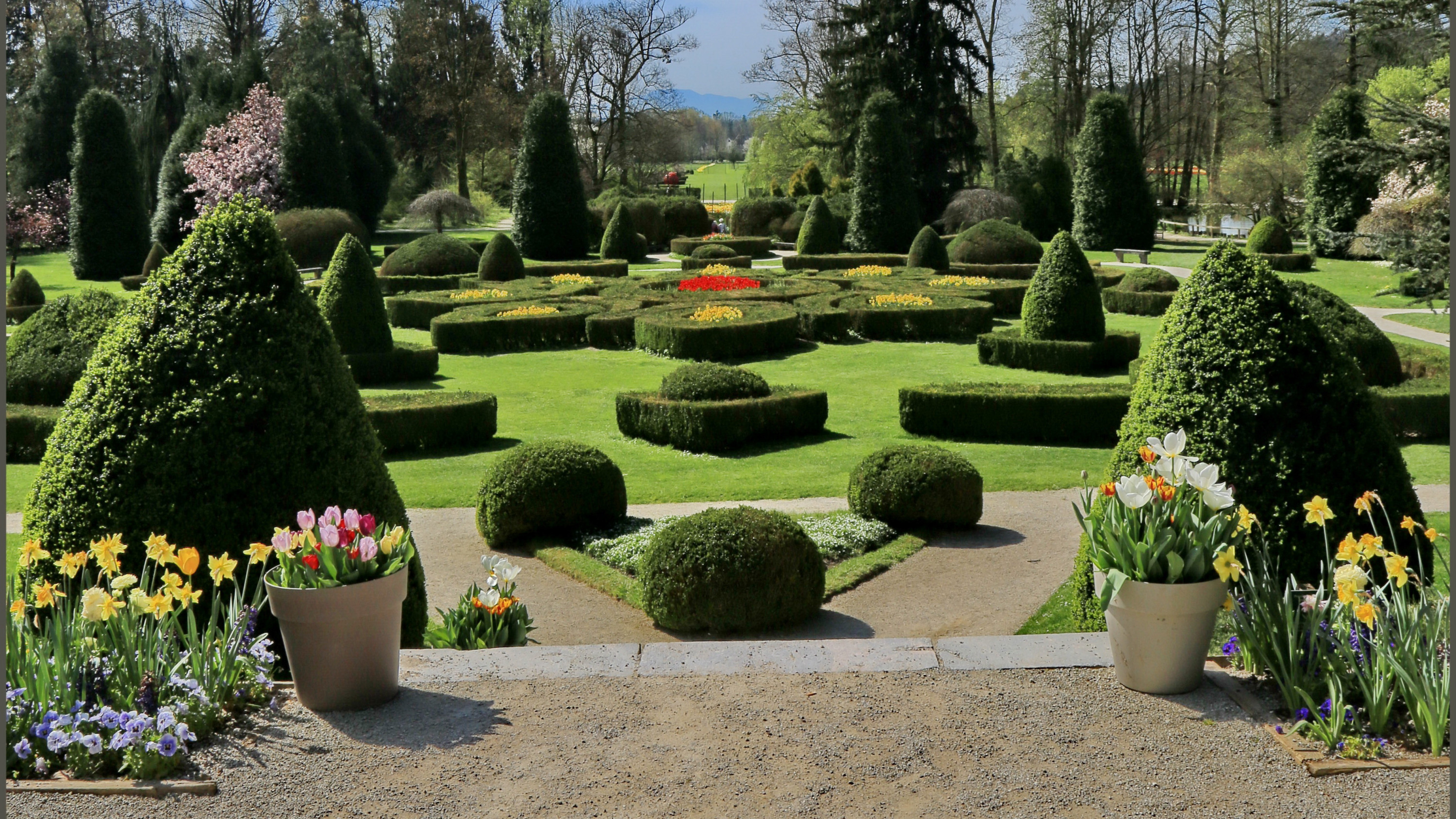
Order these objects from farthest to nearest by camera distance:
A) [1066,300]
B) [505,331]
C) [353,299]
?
1. [505,331]
2. [1066,300]
3. [353,299]

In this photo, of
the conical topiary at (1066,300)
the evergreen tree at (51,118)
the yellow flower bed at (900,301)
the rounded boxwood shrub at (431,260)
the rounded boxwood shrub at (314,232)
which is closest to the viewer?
the conical topiary at (1066,300)

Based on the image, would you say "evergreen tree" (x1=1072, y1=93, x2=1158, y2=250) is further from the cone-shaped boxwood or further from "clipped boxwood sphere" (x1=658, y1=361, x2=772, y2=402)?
the cone-shaped boxwood

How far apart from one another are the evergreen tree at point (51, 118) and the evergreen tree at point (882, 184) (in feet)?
94.2

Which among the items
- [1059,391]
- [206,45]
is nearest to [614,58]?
[206,45]

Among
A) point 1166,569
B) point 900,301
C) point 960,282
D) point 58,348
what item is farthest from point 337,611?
point 960,282

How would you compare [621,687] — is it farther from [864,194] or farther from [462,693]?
[864,194]

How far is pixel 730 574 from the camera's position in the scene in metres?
6.46

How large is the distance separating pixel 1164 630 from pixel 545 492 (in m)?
5.42

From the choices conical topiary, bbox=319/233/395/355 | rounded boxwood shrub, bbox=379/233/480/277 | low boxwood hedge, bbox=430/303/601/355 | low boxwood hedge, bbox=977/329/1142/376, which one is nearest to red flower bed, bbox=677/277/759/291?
low boxwood hedge, bbox=430/303/601/355

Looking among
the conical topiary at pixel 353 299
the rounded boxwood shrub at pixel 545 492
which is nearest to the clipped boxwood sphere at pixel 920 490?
the rounded boxwood shrub at pixel 545 492

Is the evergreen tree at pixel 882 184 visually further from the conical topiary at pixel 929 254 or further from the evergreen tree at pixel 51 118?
the evergreen tree at pixel 51 118

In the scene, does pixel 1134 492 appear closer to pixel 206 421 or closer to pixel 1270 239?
pixel 206 421

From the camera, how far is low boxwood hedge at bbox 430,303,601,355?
1975 centimetres

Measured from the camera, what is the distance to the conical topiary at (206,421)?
4.79 m
